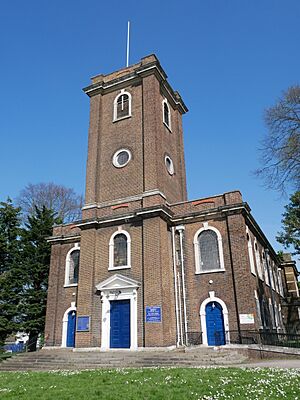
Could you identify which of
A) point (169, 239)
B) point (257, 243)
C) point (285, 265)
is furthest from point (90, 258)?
point (285, 265)

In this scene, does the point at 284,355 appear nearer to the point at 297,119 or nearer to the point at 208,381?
the point at 208,381

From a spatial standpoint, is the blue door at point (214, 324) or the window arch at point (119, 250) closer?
the blue door at point (214, 324)

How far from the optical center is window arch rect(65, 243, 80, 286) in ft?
70.2

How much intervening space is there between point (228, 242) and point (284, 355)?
5861 mm

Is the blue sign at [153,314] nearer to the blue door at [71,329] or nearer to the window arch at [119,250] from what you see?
the window arch at [119,250]

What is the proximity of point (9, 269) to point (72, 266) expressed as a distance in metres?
5.91

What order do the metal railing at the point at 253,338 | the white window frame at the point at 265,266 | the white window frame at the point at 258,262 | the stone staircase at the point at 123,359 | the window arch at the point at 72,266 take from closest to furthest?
1. the stone staircase at the point at 123,359
2. the metal railing at the point at 253,338
3. the white window frame at the point at 258,262
4. the window arch at the point at 72,266
5. the white window frame at the point at 265,266

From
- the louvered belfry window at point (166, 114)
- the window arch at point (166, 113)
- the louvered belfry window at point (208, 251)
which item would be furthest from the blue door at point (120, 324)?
the louvered belfry window at point (166, 114)

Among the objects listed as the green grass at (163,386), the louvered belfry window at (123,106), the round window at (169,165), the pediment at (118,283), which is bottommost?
the green grass at (163,386)

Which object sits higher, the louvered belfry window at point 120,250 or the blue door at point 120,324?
the louvered belfry window at point 120,250

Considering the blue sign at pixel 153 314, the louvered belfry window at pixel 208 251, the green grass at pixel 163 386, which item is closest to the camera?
the green grass at pixel 163 386

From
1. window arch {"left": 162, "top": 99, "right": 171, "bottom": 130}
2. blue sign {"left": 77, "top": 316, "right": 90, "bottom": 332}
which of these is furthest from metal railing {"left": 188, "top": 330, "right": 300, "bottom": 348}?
window arch {"left": 162, "top": 99, "right": 171, "bottom": 130}

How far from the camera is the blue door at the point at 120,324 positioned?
17.5 m

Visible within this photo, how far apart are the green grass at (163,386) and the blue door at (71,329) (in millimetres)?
10083
